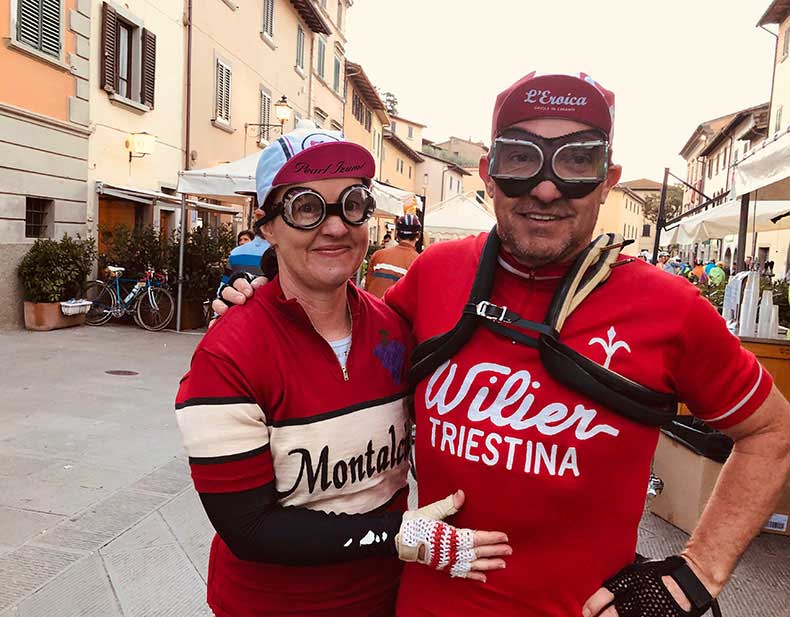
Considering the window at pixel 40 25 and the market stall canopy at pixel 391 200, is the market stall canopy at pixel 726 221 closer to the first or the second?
the market stall canopy at pixel 391 200

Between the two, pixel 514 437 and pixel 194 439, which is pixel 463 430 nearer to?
pixel 514 437

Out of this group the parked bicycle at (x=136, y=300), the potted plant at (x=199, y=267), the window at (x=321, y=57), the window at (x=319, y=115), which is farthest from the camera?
the window at (x=321, y=57)

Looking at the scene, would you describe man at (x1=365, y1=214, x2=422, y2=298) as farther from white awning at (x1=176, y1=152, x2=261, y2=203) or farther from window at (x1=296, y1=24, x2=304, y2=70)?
window at (x1=296, y1=24, x2=304, y2=70)

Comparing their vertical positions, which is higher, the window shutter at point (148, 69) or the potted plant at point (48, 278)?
the window shutter at point (148, 69)

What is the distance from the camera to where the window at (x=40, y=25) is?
30.8 feet

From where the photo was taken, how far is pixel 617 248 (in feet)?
4.96

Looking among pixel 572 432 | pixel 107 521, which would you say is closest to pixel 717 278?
pixel 107 521

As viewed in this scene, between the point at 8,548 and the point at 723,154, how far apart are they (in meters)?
47.5

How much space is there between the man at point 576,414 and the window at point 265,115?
1801cm

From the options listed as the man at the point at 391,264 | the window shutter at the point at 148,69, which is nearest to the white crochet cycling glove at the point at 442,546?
the man at the point at 391,264

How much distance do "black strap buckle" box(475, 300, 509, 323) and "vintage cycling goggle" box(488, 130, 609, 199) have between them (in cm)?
27

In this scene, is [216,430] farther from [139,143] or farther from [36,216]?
[139,143]

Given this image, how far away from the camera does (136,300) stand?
35.5ft

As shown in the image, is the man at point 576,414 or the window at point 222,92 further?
the window at point 222,92
